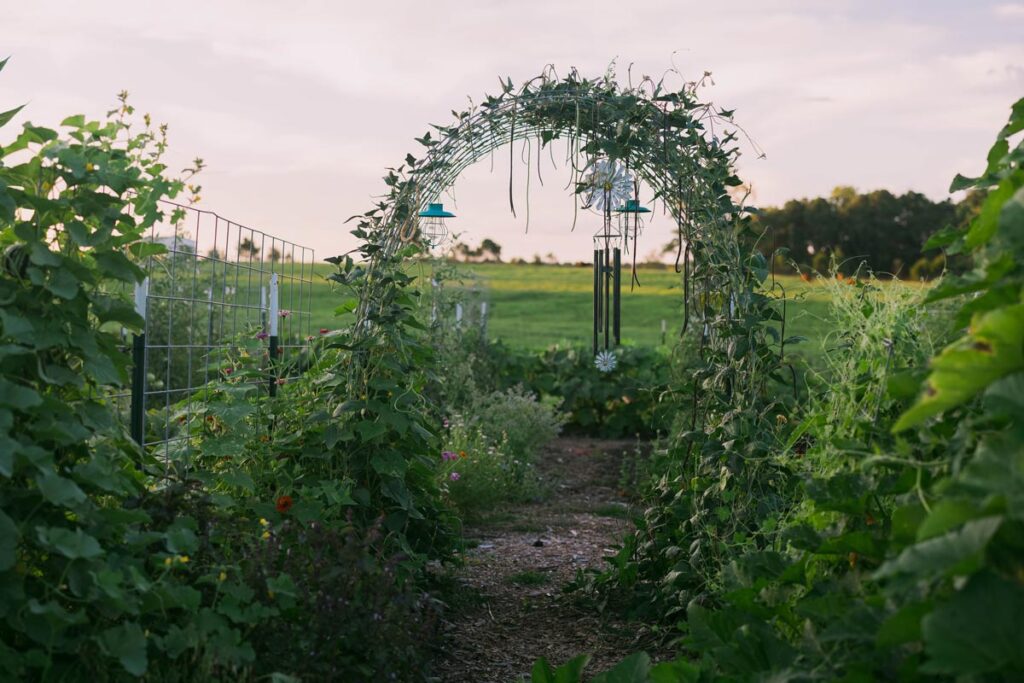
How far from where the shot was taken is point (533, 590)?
412 centimetres

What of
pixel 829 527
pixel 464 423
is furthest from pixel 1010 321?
pixel 464 423

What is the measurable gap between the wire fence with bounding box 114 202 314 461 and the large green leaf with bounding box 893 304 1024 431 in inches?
84.9

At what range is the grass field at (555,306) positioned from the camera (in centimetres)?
1878

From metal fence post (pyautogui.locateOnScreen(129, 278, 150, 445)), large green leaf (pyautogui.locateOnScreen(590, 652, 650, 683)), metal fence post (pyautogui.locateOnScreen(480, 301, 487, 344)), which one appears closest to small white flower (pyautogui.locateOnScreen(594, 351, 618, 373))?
metal fence post (pyautogui.locateOnScreen(480, 301, 487, 344))

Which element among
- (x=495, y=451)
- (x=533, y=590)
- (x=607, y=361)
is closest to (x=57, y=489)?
(x=533, y=590)

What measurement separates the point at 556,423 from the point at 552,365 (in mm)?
2336

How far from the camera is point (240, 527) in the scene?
8.96 feet

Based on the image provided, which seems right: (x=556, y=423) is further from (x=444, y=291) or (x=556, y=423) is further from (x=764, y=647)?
(x=764, y=647)

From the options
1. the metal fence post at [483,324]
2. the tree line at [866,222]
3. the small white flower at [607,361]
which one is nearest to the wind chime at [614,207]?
the small white flower at [607,361]

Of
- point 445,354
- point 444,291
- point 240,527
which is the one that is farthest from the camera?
point 444,291

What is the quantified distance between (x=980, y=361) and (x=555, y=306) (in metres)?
21.8

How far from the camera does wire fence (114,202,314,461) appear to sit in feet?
11.5

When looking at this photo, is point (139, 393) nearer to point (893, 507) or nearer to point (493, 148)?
point (493, 148)

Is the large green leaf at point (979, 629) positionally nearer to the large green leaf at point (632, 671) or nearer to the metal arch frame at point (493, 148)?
the large green leaf at point (632, 671)
